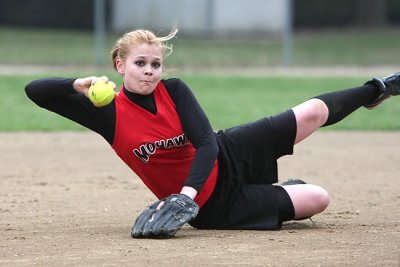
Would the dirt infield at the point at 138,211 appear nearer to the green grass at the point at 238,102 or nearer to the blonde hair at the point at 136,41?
the blonde hair at the point at 136,41

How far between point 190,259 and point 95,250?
52cm

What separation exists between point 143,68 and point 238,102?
29.0 feet

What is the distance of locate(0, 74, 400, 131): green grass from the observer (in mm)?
11484

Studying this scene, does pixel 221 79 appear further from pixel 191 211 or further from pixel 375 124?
pixel 191 211

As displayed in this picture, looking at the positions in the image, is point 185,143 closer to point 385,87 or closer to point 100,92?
point 100,92

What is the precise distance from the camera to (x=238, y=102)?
13578 millimetres

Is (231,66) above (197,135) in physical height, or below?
below

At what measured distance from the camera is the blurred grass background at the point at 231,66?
12133 millimetres

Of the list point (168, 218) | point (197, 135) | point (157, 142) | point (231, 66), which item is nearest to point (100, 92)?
point (157, 142)

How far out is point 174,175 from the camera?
4.93 metres

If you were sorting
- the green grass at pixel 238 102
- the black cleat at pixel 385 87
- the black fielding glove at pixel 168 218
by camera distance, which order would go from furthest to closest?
1. the green grass at pixel 238 102
2. the black cleat at pixel 385 87
3. the black fielding glove at pixel 168 218

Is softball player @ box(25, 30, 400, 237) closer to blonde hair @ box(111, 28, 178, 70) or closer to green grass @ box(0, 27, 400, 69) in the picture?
blonde hair @ box(111, 28, 178, 70)

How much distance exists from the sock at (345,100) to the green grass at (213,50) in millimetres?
13478

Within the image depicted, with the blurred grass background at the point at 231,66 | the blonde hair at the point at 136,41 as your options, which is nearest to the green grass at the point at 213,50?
the blurred grass background at the point at 231,66
